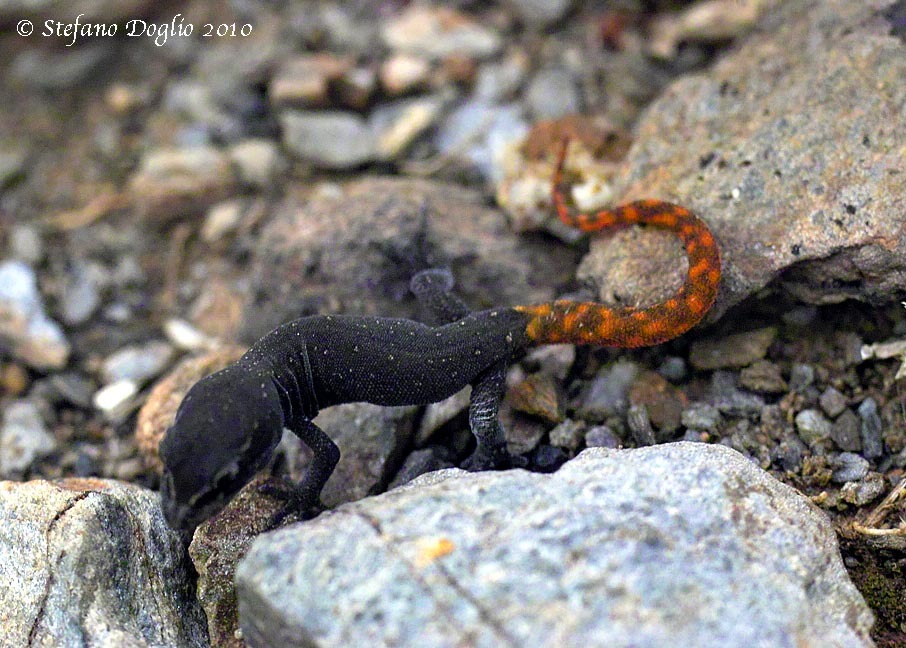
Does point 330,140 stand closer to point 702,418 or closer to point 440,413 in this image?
point 440,413

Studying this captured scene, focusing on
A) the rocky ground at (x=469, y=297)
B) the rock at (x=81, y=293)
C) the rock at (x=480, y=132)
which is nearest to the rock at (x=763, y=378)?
the rocky ground at (x=469, y=297)

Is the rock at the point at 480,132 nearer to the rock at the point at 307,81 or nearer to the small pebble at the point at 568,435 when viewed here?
the rock at the point at 307,81

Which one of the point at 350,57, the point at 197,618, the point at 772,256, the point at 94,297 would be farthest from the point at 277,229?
the point at 772,256

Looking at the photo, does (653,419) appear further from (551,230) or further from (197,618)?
(197,618)

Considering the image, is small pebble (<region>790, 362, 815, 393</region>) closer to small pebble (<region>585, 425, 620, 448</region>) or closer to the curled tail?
the curled tail

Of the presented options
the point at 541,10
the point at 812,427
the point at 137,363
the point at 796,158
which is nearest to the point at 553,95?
the point at 541,10

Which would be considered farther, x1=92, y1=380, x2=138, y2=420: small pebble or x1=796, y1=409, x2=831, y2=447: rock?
x1=92, y1=380, x2=138, y2=420: small pebble

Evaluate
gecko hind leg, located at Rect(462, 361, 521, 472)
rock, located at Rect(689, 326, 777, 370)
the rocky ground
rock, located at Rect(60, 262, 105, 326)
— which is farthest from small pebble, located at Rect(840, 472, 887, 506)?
rock, located at Rect(60, 262, 105, 326)
